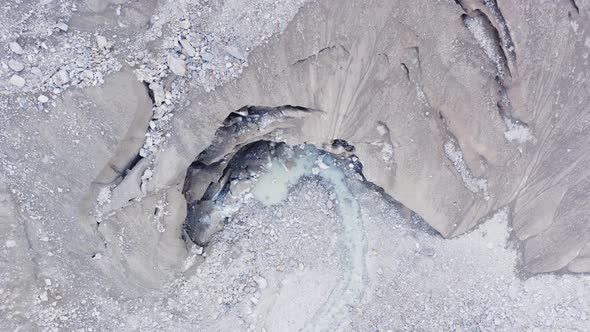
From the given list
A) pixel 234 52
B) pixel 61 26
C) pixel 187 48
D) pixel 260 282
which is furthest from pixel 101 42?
pixel 260 282

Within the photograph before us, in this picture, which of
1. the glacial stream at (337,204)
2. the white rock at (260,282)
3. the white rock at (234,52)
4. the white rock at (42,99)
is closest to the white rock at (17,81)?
the white rock at (42,99)

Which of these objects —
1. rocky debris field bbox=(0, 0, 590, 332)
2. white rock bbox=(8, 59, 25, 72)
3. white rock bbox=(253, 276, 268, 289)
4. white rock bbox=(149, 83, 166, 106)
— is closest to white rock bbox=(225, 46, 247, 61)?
rocky debris field bbox=(0, 0, 590, 332)

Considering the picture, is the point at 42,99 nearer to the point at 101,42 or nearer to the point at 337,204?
the point at 101,42

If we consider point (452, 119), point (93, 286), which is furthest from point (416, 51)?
point (93, 286)

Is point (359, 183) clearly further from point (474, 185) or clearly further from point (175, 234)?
point (175, 234)

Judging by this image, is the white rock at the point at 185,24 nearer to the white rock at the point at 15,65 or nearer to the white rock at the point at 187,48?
the white rock at the point at 187,48

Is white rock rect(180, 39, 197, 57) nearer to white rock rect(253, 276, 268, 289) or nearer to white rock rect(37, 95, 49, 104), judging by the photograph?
white rock rect(37, 95, 49, 104)
